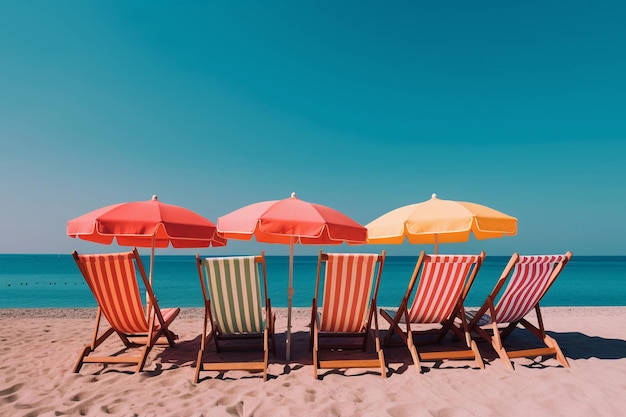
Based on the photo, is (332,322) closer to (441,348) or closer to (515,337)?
(441,348)

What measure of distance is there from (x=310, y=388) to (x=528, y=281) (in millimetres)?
2528

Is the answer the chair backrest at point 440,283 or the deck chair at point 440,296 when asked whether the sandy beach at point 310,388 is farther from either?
the chair backrest at point 440,283

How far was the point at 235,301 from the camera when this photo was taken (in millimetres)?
3689

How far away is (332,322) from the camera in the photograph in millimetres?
3906

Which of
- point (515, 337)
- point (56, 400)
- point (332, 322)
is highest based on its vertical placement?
point (332, 322)

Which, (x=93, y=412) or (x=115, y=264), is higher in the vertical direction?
(x=115, y=264)

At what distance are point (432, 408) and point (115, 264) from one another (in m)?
3.20

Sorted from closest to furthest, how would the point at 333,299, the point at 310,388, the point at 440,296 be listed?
the point at 310,388, the point at 333,299, the point at 440,296

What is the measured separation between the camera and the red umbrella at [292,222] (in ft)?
11.4

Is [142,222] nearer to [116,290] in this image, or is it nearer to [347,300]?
[116,290]

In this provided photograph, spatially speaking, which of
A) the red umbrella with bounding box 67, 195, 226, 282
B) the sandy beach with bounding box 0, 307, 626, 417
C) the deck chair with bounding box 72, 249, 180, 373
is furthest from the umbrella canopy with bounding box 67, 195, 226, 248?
the sandy beach with bounding box 0, 307, 626, 417

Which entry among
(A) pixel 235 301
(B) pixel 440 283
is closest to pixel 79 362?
(A) pixel 235 301

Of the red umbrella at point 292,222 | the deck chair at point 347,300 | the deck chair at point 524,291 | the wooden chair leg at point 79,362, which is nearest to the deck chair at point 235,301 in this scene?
the red umbrella at point 292,222

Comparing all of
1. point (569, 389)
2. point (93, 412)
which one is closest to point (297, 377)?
point (93, 412)
